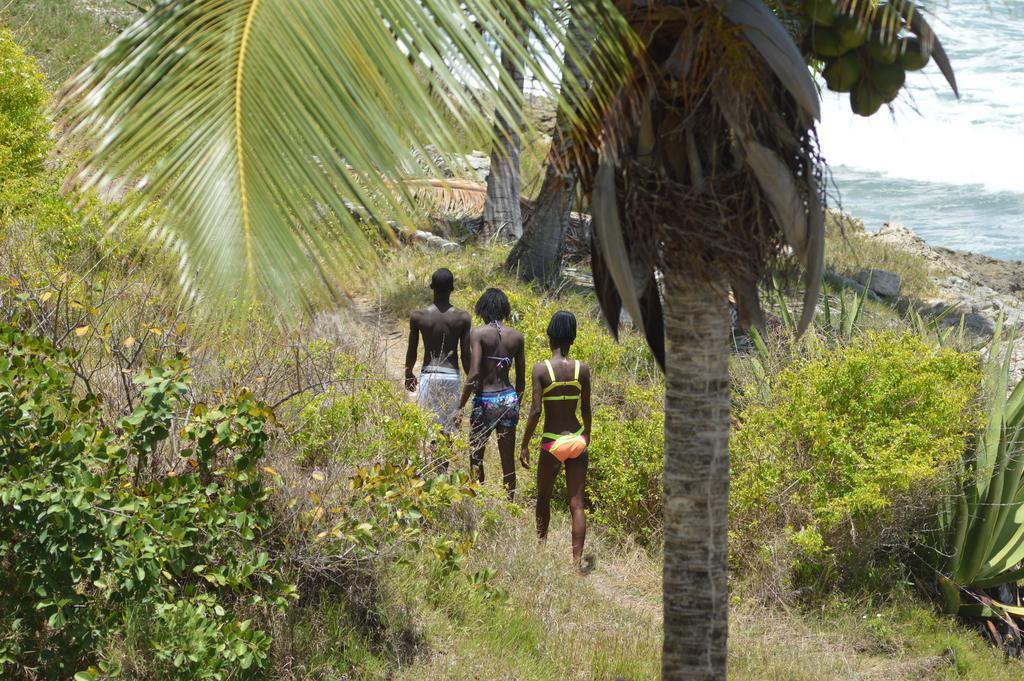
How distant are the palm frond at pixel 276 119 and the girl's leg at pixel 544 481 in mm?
5031

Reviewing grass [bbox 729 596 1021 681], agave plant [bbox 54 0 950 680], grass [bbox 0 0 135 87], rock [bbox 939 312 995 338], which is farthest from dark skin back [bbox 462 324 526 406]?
grass [bbox 0 0 135 87]

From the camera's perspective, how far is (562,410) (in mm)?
7395

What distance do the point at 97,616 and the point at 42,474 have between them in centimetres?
71

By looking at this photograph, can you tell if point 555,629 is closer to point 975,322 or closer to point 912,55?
point 912,55

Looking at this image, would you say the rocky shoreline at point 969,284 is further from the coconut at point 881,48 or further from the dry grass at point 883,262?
the coconut at point 881,48

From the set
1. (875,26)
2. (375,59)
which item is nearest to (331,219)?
(375,59)

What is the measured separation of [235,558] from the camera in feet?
16.6

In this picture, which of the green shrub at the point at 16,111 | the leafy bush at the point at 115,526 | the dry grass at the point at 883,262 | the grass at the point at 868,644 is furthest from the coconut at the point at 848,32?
the dry grass at the point at 883,262

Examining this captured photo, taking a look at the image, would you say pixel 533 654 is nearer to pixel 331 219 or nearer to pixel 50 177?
pixel 331 219

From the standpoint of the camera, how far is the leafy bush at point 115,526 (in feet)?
14.3

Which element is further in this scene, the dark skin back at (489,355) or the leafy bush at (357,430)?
the dark skin back at (489,355)

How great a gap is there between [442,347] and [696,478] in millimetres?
3606

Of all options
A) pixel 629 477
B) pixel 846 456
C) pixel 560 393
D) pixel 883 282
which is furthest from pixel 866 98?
pixel 883 282

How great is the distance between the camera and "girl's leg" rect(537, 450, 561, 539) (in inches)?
298
